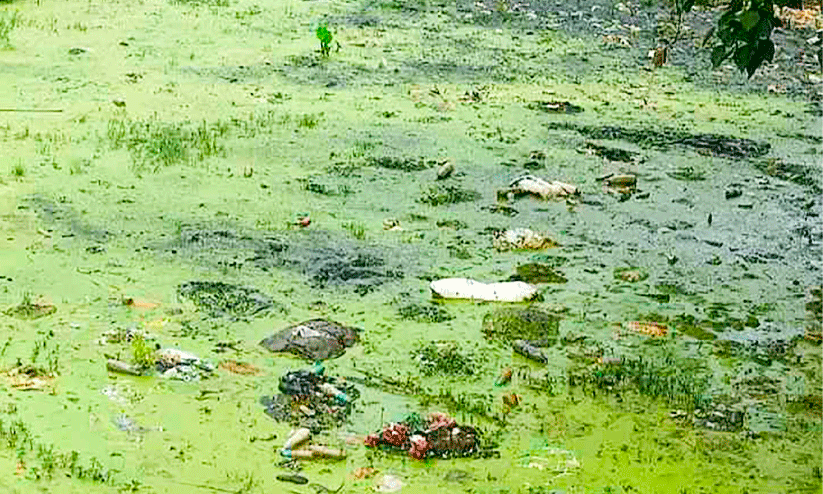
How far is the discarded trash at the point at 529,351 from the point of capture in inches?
140

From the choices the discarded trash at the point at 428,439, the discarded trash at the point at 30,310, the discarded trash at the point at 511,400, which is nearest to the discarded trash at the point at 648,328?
the discarded trash at the point at 511,400

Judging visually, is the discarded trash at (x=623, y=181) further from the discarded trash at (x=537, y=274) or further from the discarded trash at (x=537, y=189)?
the discarded trash at (x=537, y=274)

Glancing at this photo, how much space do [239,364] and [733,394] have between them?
1.26 meters

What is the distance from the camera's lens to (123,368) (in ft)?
10.7

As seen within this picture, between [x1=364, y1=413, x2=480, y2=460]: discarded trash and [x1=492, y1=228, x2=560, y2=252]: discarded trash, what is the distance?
1.39 m

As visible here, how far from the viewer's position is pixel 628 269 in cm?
427

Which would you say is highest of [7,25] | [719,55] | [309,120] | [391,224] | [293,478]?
[719,55]

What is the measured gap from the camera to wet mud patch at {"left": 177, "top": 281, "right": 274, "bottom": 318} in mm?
3729

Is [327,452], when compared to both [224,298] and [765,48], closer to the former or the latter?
[224,298]

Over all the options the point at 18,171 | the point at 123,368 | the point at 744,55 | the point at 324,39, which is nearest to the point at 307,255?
the point at 123,368

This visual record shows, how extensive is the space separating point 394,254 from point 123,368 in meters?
1.23

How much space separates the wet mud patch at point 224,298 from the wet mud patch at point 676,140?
2389 mm

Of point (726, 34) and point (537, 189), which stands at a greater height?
point (726, 34)

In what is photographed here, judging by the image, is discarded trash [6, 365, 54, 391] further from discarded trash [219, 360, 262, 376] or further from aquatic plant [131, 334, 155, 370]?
discarded trash [219, 360, 262, 376]
